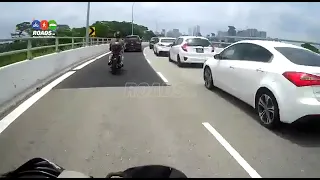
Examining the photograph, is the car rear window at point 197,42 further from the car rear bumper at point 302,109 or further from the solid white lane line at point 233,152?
the car rear bumper at point 302,109

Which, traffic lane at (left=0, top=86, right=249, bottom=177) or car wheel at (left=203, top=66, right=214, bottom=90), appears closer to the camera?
traffic lane at (left=0, top=86, right=249, bottom=177)

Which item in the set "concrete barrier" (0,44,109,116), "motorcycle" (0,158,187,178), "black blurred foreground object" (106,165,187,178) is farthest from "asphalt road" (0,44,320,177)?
"black blurred foreground object" (106,165,187,178)

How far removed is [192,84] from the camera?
1090 cm

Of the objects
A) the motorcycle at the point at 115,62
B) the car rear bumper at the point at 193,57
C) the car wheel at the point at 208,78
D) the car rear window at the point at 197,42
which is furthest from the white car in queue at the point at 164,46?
the car wheel at the point at 208,78

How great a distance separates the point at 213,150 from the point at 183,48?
12.3 meters

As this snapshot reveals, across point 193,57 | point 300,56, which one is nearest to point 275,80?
point 300,56

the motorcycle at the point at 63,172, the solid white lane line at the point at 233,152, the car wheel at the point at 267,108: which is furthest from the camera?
the car wheel at the point at 267,108

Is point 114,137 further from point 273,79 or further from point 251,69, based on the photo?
point 251,69

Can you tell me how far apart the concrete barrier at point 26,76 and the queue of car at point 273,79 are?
4930 millimetres

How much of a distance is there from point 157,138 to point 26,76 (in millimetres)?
5273

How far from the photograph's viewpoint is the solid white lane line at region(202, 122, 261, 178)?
402cm

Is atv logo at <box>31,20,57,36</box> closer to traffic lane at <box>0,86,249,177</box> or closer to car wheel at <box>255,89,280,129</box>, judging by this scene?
traffic lane at <box>0,86,249,177</box>

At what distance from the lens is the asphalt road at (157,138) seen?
13.9 ft

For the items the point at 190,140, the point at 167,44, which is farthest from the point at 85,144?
the point at 167,44
